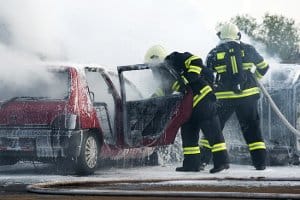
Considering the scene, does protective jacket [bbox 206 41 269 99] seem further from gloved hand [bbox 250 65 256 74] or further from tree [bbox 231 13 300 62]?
tree [bbox 231 13 300 62]

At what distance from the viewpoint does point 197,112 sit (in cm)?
1176

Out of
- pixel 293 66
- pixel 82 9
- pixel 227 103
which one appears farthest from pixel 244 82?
pixel 82 9

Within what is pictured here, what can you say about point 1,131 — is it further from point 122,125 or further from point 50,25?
point 50,25

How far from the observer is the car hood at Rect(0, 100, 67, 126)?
1081cm

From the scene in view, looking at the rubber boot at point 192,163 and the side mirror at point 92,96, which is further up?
the side mirror at point 92,96

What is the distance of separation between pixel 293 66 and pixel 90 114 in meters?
3.79

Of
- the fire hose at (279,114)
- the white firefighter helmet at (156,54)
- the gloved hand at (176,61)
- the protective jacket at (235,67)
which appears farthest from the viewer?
the fire hose at (279,114)

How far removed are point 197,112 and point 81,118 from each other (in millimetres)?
1733

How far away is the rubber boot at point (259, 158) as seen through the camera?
473 inches

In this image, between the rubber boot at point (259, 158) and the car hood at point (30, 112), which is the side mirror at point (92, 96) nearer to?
the car hood at point (30, 112)

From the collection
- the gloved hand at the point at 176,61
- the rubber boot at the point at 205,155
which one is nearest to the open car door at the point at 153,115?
the gloved hand at the point at 176,61

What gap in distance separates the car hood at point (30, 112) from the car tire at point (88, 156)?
1.76 ft

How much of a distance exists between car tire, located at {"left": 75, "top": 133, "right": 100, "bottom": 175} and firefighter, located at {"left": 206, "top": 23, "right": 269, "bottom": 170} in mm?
2003

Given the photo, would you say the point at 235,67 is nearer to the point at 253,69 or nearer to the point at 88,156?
the point at 253,69
